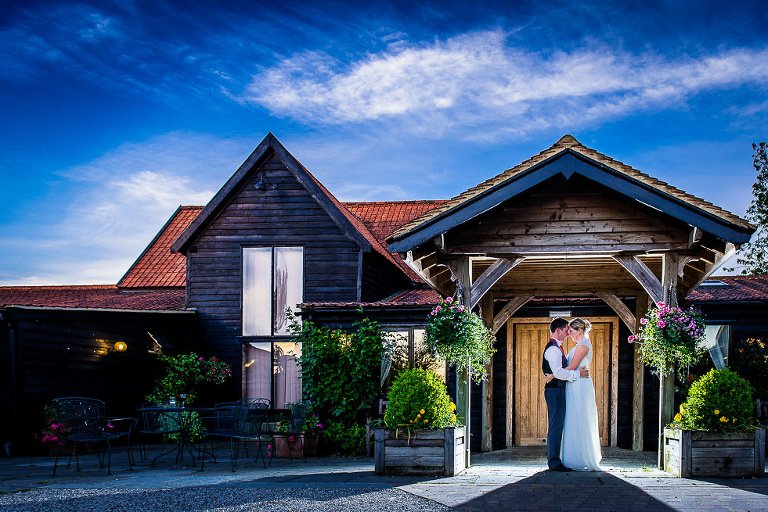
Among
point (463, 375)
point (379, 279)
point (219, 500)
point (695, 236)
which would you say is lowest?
point (219, 500)

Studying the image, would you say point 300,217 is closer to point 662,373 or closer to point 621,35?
point 621,35

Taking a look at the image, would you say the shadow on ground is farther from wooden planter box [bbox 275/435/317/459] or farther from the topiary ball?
wooden planter box [bbox 275/435/317/459]

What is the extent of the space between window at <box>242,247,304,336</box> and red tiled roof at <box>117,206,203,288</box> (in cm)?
257

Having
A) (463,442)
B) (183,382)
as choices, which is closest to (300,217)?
(183,382)

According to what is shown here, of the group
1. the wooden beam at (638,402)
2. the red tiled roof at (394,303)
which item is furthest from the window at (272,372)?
the wooden beam at (638,402)

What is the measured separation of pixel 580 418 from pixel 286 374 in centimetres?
873

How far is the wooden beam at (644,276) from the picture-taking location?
32.8ft

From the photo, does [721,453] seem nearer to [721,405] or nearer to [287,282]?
[721,405]

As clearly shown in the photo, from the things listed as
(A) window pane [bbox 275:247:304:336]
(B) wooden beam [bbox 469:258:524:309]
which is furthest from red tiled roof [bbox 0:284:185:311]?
(B) wooden beam [bbox 469:258:524:309]

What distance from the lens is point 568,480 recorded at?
9305mm

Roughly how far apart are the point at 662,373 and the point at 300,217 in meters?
9.98

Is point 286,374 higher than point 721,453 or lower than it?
higher

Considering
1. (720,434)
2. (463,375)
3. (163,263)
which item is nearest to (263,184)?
(163,263)

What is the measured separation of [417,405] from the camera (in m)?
9.80
